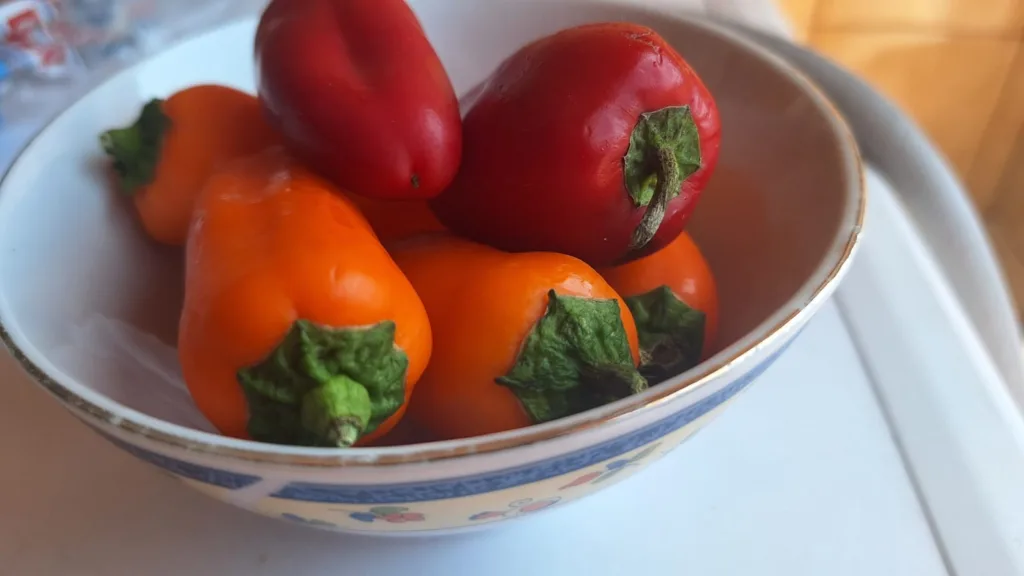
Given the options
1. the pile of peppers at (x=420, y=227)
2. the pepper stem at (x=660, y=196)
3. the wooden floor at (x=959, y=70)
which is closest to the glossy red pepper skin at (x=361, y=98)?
the pile of peppers at (x=420, y=227)

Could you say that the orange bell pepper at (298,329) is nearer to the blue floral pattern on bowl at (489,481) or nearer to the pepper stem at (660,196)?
the blue floral pattern on bowl at (489,481)

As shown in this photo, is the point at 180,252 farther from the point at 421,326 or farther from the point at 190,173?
the point at 421,326

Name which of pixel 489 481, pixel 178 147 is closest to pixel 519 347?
pixel 489 481

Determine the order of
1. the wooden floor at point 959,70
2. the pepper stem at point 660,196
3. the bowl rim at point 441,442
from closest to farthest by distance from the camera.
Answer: the bowl rim at point 441,442 < the pepper stem at point 660,196 < the wooden floor at point 959,70

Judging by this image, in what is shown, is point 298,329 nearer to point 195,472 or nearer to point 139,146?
point 195,472

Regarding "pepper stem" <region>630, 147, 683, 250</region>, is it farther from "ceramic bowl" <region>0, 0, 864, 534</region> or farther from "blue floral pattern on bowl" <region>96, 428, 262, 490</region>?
"blue floral pattern on bowl" <region>96, 428, 262, 490</region>

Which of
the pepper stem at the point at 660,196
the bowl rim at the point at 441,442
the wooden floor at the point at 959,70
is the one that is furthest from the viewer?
the wooden floor at the point at 959,70

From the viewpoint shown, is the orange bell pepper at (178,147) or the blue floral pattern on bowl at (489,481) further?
the orange bell pepper at (178,147)
